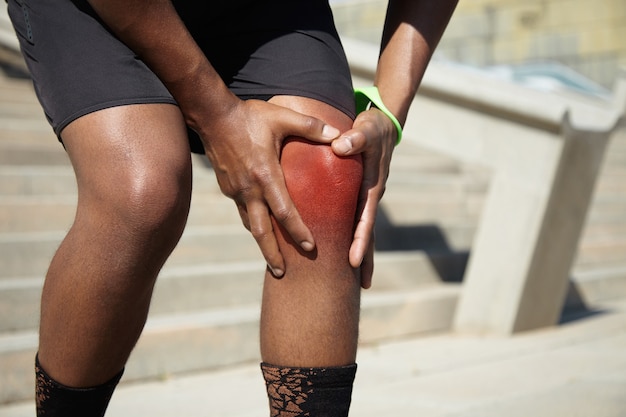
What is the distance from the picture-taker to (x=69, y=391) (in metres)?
1.52

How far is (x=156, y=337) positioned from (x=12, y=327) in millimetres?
593

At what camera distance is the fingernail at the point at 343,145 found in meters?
1.40

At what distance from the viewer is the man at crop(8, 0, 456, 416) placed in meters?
1.38

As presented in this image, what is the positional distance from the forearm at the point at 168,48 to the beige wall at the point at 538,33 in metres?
14.2

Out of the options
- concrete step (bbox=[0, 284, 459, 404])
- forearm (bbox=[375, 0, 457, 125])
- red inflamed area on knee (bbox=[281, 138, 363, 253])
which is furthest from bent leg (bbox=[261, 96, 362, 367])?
concrete step (bbox=[0, 284, 459, 404])

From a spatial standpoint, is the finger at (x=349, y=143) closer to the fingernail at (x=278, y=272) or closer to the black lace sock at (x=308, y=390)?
the fingernail at (x=278, y=272)

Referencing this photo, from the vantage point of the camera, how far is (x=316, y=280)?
139 centimetres

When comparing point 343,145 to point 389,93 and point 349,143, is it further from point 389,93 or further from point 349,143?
point 389,93

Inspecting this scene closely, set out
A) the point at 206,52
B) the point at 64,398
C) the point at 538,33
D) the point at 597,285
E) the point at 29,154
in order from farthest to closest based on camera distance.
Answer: the point at 538,33 → the point at 597,285 → the point at 29,154 → the point at 206,52 → the point at 64,398

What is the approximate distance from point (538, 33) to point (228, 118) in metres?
14.8

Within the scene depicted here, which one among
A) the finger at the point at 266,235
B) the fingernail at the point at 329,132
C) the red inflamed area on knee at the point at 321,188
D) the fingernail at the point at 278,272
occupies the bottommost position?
the fingernail at the point at 278,272

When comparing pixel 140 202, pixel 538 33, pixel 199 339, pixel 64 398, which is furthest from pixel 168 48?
pixel 538 33

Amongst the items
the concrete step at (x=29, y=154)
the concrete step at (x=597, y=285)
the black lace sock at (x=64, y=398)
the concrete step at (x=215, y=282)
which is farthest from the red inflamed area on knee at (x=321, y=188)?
the concrete step at (x=597, y=285)

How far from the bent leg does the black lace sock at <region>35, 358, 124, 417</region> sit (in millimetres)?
355
